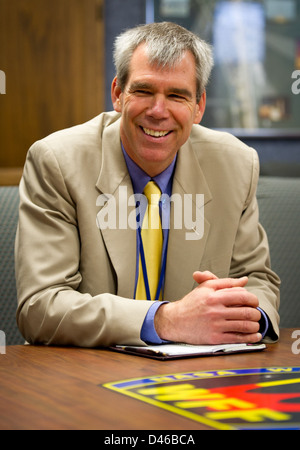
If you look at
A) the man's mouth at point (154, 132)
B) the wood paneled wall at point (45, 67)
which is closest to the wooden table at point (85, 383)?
the man's mouth at point (154, 132)

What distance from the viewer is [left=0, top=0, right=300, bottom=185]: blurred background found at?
429 centimetres

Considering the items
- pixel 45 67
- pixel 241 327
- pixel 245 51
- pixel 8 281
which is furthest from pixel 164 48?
pixel 245 51

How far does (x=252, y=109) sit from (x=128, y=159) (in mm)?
2858

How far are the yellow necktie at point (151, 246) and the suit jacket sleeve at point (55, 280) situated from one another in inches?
6.2

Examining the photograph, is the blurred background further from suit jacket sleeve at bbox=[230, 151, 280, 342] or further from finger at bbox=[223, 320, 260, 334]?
finger at bbox=[223, 320, 260, 334]

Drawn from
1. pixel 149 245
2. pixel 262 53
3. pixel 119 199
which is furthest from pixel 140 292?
pixel 262 53

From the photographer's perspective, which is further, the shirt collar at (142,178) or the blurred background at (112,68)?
the blurred background at (112,68)

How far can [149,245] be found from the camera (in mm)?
1782

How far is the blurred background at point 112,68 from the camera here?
169 inches

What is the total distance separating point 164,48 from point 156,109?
5.8 inches

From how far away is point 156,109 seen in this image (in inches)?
68.9

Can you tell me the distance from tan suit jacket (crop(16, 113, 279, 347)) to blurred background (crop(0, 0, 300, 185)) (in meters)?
2.44

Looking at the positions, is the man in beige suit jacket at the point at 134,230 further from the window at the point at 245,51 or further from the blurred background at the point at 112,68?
the window at the point at 245,51

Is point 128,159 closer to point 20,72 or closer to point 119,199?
point 119,199
